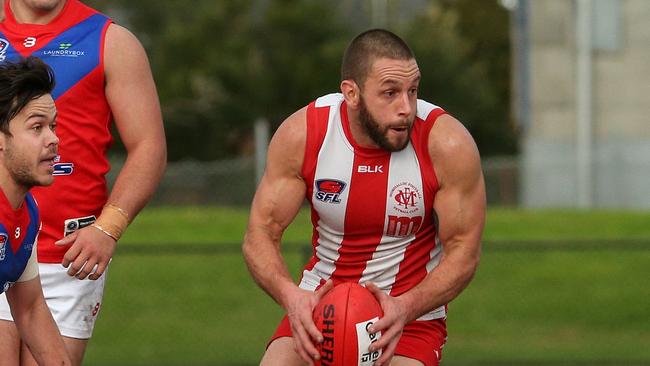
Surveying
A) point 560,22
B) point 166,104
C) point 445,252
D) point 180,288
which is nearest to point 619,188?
A: point 560,22

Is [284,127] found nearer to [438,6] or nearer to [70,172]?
[70,172]

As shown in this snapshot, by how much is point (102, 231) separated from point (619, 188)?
27891 millimetres

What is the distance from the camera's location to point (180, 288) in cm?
1545

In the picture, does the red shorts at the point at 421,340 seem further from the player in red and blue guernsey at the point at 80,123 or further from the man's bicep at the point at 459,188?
the player in red and blue guernsey at the point at 80,123

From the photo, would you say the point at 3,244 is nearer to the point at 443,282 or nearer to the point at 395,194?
the point at 395,194

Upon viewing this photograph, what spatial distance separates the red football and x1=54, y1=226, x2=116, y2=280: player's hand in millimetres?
967

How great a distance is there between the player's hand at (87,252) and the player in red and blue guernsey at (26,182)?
176mm

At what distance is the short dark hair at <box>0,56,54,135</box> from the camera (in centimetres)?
575

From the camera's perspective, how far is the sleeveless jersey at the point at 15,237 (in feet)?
19.0

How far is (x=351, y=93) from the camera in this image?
671 centimetres

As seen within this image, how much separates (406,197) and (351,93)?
540 millimetres

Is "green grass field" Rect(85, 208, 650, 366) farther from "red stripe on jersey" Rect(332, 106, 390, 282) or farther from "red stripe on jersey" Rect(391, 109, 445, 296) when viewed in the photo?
"red stripe on jersey" Rect(332, 106, 390, 282)

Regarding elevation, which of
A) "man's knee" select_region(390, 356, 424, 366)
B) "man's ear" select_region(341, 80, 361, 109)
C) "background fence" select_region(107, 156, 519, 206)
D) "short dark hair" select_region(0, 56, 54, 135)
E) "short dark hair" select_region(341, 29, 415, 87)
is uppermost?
"short dark hair" select_region(0, 56, 54, 135)

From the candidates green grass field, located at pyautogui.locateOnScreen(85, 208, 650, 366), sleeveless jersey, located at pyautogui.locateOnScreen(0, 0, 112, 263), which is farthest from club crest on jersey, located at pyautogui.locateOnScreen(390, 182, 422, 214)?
green grass field, located at pyautogui.locateOnScreen(85, 208, 650, 366)
